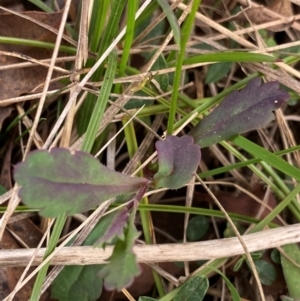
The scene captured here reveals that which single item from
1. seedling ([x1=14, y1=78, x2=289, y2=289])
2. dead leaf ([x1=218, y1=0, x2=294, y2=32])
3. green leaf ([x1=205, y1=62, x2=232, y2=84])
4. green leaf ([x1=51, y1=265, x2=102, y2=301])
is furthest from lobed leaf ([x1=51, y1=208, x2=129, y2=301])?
dead leaf ([x1=218, y1=0, x2=294, y2=32])

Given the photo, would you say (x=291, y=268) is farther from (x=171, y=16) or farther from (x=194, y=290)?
(x=171, y=16)

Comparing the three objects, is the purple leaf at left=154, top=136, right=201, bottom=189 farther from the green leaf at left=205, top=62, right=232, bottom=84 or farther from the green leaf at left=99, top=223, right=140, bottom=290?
the green leaf at left=205, top=62, right=232, bottom=84

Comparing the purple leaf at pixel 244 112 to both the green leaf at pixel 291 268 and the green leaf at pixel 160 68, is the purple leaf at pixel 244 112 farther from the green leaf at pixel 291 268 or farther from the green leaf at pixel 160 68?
the green leaf at pixel 291 268

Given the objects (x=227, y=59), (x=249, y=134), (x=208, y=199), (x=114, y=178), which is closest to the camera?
(x=114, y=178)

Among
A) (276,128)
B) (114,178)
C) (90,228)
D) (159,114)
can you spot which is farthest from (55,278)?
(276,128)

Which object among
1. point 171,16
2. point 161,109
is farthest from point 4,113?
point 171,16

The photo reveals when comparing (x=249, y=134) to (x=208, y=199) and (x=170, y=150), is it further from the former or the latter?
(x=170, y=150)
